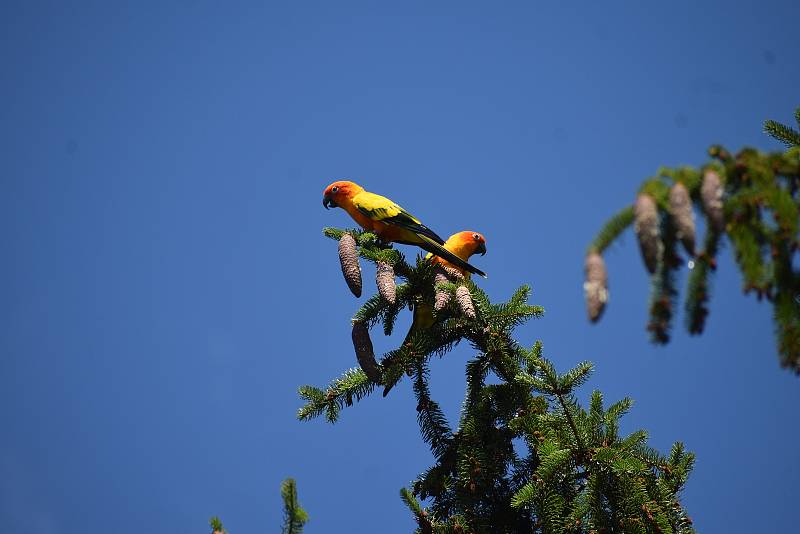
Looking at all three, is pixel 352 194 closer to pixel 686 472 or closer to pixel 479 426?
pixel 479 426

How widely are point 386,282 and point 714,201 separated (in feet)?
10.1

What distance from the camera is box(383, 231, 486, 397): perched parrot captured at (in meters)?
6.39

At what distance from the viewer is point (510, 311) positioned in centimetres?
550

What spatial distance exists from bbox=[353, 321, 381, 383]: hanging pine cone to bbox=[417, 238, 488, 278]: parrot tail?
1979mm

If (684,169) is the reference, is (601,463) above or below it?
below

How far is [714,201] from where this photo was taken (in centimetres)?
297

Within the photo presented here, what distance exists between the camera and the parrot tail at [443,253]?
762cm

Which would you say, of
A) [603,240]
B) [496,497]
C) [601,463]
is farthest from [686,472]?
[603,240]

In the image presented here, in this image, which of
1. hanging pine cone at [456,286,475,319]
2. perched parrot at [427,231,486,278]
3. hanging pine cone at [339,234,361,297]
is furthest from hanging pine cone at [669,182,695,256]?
perched parrot at [427,231,486,278]

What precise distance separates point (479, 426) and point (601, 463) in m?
1.02

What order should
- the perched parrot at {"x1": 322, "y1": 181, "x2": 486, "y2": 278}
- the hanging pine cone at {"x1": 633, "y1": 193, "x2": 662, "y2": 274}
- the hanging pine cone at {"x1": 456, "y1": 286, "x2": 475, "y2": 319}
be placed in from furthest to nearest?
1. the perched parrot at {"x1": 322, "y1": 181, "x2": 486, "y2": 278}
2. the hanging pine cone at {"x1": 456, "y1": 286, "x2": 475, "y2": 319}
3. the hanging pine cone at {"x1": 633, "y1": 193, "x2": 662, "y2": 274}

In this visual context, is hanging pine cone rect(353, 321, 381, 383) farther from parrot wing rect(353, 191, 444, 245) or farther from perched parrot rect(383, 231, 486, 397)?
parrot wing rect(353, 191, 444, 245)

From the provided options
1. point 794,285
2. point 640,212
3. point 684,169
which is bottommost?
point 794,285

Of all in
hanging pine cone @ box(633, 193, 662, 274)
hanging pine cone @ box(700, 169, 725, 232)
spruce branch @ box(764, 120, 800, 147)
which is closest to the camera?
hanging pine cone @ box(633, 193, 662, 274)
